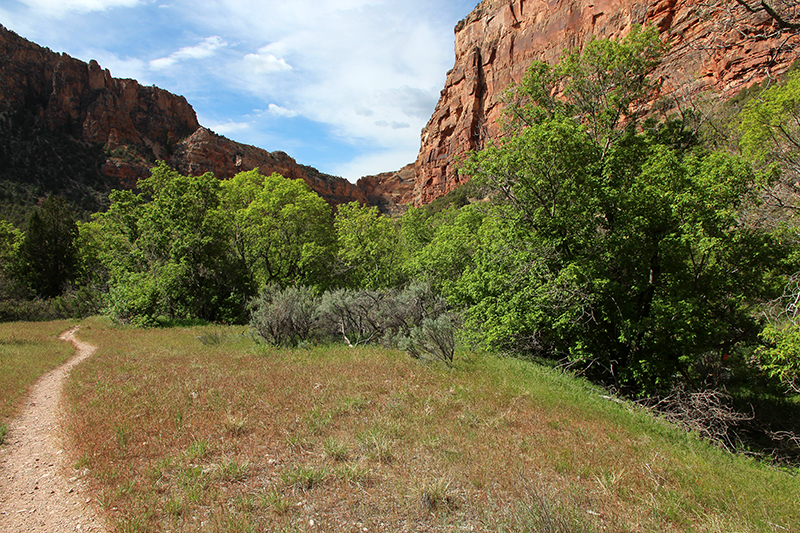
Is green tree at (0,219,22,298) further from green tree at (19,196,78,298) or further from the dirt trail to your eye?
the dirt trail

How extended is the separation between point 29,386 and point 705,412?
14.1 m

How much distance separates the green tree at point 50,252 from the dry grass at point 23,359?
18152mm

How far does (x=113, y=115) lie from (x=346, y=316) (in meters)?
113

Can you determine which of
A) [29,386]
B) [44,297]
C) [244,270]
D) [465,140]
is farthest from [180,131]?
[29,386]

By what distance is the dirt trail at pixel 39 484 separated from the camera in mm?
3631

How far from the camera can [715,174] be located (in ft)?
29.3

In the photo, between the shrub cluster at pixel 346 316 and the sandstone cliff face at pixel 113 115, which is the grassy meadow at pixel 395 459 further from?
the sandstone cliff face at pixel 113 115

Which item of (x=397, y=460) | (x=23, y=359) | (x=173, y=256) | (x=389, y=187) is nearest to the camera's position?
(x=397, y=460)

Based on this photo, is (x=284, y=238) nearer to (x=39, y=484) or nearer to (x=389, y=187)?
(x=39, y=484)

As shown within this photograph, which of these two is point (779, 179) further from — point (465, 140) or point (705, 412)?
point (465, 140)

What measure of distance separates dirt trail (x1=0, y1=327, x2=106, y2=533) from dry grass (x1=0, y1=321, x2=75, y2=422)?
23.9 inches

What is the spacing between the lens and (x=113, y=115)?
93.8 metres

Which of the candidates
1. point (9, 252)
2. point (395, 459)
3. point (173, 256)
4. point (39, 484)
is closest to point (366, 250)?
point (173, 256)


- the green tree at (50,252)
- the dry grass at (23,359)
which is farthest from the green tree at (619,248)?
the green tree at (50,252)
